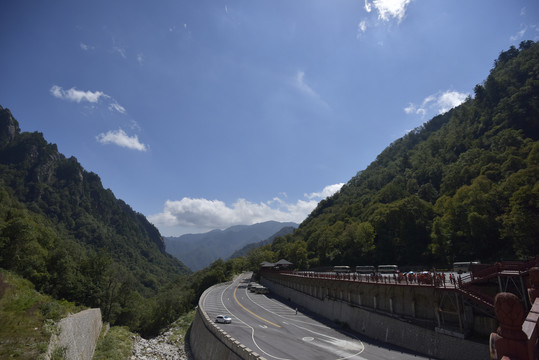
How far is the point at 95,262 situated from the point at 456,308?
60.3 m

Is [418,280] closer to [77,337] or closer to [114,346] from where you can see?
[77,337]

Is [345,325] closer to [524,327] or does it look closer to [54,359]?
[54,359]

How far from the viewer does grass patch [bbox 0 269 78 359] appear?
19312mm

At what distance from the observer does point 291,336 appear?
28859 millimetres

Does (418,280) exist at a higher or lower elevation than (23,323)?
higher

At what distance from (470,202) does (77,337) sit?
6220cm

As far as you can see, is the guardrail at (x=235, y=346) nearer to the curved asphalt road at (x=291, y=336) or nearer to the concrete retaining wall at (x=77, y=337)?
the curved asphalt road at (x=291, y=336)

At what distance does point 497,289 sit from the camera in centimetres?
2211

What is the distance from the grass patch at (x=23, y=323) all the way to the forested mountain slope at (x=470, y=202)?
55574mm

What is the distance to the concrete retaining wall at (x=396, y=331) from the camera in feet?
68.0

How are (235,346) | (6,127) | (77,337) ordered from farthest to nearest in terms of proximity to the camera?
(6,127) → (77,337) → (235,346)

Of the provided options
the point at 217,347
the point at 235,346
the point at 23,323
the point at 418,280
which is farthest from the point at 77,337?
the point at 418,280

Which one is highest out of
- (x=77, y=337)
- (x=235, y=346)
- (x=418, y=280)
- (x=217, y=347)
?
(x=418, y=280)

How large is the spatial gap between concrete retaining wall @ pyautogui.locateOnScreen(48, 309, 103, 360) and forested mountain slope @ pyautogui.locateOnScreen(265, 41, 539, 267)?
54550mm
